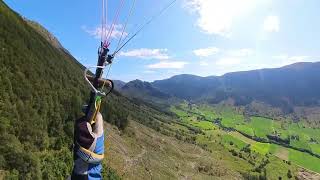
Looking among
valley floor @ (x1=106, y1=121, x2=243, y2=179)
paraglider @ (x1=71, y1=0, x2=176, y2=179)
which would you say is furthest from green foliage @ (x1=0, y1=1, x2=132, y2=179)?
paraglider @ (x1=71, y1=0, x2=176, y2=179)

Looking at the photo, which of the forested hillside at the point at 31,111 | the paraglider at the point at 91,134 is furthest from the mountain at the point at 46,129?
the paraglider at the point at 91,134

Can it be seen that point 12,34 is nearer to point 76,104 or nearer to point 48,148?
point 76,104

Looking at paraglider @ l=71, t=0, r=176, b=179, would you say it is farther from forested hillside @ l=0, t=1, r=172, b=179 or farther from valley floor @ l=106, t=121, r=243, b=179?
valley floor @ l=106, t=121, r=243, b=179

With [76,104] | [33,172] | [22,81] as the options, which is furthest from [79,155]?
[76,104]

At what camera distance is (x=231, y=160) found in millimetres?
190875

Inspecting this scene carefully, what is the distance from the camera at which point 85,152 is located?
687cm

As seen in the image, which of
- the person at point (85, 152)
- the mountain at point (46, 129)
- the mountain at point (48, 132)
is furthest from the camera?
the mountain at point (48, 132)

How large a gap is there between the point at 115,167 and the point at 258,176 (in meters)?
105

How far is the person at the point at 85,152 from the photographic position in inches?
271

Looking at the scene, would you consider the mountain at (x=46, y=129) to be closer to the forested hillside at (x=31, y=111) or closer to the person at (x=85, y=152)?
the forested hillside at (x=31, y=111)

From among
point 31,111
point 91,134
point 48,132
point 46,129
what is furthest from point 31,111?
point 91,134

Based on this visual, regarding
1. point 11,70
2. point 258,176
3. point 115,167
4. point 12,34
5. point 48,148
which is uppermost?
point 12,34

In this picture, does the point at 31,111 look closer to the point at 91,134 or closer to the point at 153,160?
the point at 153,160

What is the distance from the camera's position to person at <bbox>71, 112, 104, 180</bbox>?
6891mm
